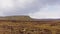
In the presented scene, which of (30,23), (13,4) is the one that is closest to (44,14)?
(30,23)

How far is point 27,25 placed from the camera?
7.24 ft

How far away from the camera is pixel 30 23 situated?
2.20 meters

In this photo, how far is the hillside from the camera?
7.13 ft

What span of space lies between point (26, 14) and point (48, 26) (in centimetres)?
34

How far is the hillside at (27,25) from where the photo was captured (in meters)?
Result: 2.17

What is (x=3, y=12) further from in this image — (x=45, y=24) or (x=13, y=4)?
(x=45, y=24)

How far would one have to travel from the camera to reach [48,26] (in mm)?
2186

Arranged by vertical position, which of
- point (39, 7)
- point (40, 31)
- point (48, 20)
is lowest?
point (40, 31)

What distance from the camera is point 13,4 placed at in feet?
7.48

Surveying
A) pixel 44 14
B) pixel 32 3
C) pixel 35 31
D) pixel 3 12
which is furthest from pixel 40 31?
pixel 3 12

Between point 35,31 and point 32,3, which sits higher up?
point 32,3

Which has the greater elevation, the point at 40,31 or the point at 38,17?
the point at 38,17

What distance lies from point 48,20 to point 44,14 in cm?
11

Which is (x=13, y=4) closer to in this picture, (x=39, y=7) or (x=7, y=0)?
(x=7, y=0)
